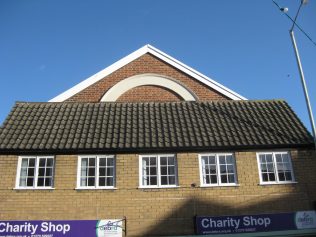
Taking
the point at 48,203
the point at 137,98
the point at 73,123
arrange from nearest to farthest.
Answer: the point at 48,203
the point at 73,123
the point at 137,98

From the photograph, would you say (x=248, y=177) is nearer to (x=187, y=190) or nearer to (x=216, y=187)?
(x=216, y=187)

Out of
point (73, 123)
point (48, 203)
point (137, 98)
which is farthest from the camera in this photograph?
point (137, 98)

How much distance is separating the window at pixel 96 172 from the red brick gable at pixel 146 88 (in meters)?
5.32

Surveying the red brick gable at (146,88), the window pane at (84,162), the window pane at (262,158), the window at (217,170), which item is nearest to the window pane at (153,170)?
the window at (217,170)

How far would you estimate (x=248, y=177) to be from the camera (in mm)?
14812

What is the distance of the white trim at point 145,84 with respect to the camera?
19703 millimetres

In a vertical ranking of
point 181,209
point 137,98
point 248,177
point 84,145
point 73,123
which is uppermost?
point 137,98

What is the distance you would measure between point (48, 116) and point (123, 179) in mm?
4523

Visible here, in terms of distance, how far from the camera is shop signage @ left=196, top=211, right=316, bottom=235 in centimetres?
1387

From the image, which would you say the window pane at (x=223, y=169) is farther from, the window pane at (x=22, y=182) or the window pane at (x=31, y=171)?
the window pane at (x=22, y=182)

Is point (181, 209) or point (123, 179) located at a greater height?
point (123, 179)

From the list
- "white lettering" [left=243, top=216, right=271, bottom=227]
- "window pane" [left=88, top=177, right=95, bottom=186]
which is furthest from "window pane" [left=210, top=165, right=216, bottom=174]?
"window pane" [left=88, top=177, right=95, bottom=186]

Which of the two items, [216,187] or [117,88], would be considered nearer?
[216,187]

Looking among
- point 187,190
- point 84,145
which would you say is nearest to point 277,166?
point 187,190
